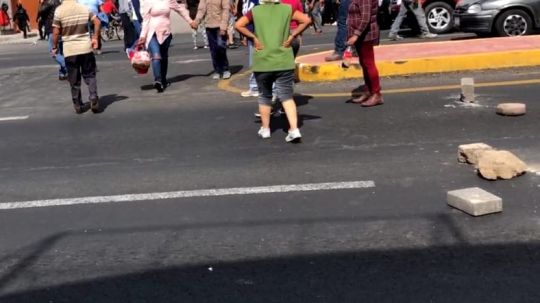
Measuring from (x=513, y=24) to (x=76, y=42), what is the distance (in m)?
8.81

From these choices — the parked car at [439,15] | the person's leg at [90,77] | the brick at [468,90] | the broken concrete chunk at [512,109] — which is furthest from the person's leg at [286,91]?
the parked car at [439,15]

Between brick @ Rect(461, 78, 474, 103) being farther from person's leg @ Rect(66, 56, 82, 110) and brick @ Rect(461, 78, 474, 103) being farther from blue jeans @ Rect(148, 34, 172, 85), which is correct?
person's leg @ Rect(66, 56, 82, 110)

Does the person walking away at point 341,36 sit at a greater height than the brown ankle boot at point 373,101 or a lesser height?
greater

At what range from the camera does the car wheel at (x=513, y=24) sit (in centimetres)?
1347

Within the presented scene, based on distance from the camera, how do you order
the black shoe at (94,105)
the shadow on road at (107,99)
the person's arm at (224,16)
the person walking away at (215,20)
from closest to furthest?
1. the black shoe at (94,105)
2. the shadow on road at (107,99)
3. the person's arm at (224,16)
4. the person walking away at (215,20)

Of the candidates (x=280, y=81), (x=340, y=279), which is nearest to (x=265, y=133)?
(x=280, y=81)

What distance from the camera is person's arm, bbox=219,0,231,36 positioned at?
10.9 meters

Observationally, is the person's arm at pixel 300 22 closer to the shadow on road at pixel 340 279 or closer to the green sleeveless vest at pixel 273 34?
the green sleeveless vest at pixel 273 34

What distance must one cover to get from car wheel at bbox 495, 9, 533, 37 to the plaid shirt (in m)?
6.27

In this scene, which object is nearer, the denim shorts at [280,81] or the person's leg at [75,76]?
the denim shorts at [280,81]

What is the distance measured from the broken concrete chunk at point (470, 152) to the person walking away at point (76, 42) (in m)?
5.38

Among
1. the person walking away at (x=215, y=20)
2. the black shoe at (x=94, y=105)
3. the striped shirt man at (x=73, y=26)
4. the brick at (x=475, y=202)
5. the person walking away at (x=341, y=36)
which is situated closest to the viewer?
the brick at (x=475, y=202)

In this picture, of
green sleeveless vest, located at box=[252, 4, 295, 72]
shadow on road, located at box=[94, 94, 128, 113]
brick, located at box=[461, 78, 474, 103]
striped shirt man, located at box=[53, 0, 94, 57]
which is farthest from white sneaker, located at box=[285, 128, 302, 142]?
shadow on road, located at box=[94, 94, 128, 113]

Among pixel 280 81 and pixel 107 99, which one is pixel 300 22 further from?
pixel 107 99
